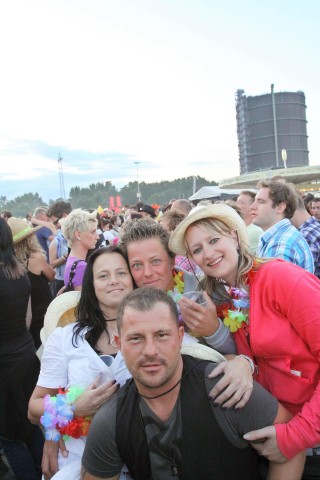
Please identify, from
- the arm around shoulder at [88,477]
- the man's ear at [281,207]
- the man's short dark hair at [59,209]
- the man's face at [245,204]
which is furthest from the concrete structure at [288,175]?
the arm around shoulder at [88,477]

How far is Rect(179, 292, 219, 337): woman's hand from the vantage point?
2066 millimetres

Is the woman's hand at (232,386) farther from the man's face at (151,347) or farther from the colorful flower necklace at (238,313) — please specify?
the colorful flower necklace at (238,313)

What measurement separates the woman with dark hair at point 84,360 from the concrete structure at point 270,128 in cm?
6243

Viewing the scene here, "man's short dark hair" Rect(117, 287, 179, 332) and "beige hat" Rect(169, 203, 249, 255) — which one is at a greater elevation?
"beige hat" Rect(169, 203, 249, 255)

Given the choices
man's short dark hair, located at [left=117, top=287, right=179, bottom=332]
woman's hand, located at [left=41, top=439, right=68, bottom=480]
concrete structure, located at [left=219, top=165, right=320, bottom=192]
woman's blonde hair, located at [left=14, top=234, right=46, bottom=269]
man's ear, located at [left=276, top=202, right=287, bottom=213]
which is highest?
concrete structure, located at [left=219, top=165, right=320, bottom=192]

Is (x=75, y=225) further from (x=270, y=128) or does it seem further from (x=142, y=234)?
(x=270, y=128)

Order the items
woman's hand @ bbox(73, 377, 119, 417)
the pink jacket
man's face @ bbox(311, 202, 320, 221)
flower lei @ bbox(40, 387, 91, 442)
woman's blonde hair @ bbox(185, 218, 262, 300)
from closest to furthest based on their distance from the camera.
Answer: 1. the pink jacket
2. woman's hand @ bbox(73, 377, 119, 417)
3. flower lei @ bbox(40, 387, 91, 442)
4. woman's blonde hair @ bbox(185, 218, 262, 300)
5. man's face @ bbox(311, 202, 320, 221)

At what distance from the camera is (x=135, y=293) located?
5.85ft

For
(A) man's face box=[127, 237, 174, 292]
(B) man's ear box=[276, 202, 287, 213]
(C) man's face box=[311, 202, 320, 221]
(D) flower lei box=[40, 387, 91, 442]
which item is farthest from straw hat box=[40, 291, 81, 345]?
(C) man's face box=[311, 202, 320, 221]

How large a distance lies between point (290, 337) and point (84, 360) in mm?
1076

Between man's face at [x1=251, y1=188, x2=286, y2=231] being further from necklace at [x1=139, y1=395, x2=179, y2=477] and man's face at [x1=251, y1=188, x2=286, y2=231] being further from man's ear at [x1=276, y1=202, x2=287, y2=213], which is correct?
necklace at [x1=139, y1=395, x2=179, y2=477]

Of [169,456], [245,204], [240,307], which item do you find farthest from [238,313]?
[245,204]

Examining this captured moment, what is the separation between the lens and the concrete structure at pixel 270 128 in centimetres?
6188

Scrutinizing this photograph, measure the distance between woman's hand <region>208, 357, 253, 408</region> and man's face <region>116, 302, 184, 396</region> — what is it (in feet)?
0.59
